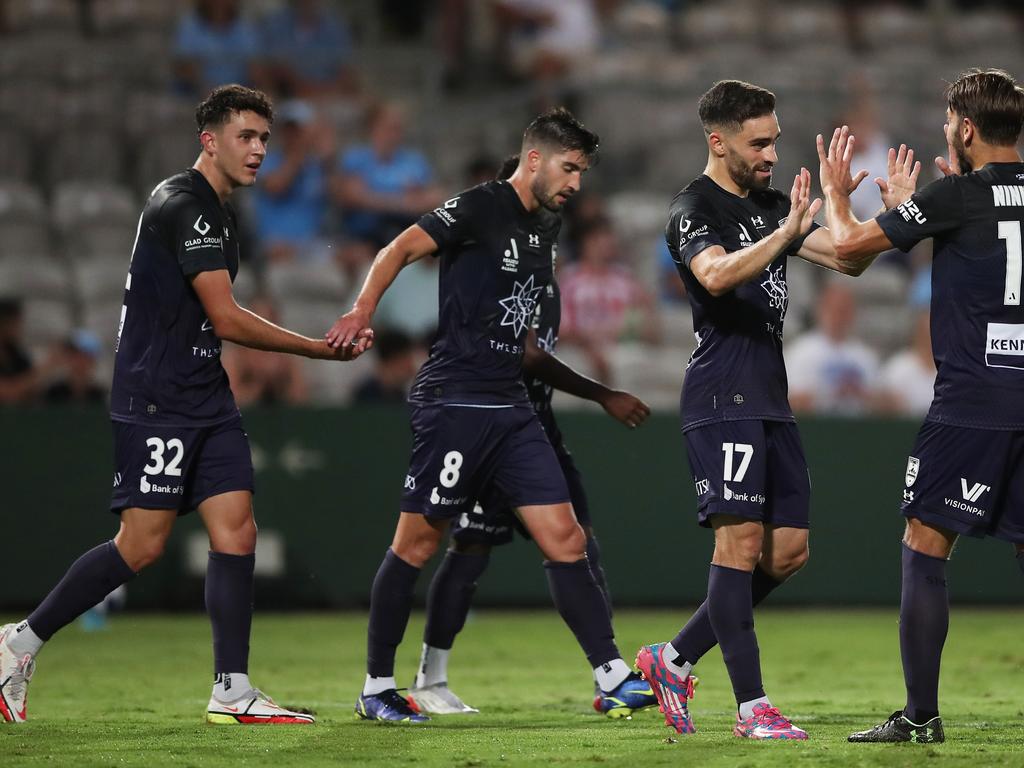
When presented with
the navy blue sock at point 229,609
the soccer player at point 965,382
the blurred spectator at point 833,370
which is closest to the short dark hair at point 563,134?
the soccer player at point 965,382

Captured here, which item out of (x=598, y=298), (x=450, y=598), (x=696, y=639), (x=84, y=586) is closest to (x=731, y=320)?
(x=696, y=639)

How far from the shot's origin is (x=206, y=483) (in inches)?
256

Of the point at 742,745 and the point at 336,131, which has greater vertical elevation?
the point at 336,131

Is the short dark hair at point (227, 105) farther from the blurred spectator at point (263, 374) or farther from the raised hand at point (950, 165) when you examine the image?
the blurred spectator at point (263, 374)

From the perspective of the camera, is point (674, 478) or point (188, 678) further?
point (674, 478)

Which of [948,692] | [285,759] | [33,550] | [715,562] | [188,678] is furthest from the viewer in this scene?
[33,550]

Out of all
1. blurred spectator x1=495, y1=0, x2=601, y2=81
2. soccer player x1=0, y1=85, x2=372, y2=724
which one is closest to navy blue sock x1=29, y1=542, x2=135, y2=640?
soccer player x1=0, y1=85, x2=372, y2=724

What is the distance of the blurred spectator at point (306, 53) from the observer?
14.4m

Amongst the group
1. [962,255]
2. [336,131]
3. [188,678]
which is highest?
[336,131]

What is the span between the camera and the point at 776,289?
241 inches

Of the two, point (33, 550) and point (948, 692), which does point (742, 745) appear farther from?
point (33, 550)

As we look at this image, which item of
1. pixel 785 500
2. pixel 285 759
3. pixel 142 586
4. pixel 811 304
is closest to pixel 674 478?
pixel 811 304

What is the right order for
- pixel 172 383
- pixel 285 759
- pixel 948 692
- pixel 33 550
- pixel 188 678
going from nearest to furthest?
pixel 285 759 < pixel 172 383 < pixel 948 692 < pixel 188 678 < pixel 33 550

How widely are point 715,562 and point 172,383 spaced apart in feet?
7.61
